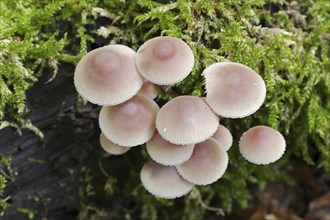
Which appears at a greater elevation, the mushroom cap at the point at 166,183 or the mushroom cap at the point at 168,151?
the mushroom cap at the point at 168,151

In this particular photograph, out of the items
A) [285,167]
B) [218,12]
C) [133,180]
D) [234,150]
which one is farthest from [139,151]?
[285,167]

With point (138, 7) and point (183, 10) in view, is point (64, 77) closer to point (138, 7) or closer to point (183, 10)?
point (138, 7)

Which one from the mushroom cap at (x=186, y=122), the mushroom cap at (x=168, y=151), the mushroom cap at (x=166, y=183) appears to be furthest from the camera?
the mushroom cap at (x=166, y=183)

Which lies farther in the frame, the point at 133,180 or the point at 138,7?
the point at 133,180

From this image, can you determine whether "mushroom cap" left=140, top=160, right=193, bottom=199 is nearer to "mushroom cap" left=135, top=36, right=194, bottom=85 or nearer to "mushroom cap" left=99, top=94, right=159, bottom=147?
"mushroom cap" left=99, top=94, right=159, bottom=147

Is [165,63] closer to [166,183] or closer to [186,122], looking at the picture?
[186,122]

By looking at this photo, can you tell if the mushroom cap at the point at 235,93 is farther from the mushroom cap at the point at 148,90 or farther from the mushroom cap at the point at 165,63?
the mushroom cap at the point at 148,90

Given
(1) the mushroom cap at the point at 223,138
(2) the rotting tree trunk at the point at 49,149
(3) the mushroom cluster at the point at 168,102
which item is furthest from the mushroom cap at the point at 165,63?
(2) the rotting tree trunk at the point at 49,149

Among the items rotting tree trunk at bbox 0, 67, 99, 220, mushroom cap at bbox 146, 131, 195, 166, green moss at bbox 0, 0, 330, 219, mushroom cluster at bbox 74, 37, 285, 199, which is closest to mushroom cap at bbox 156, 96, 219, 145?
mushroom cluster at bbox 74, 37, 285, 199
